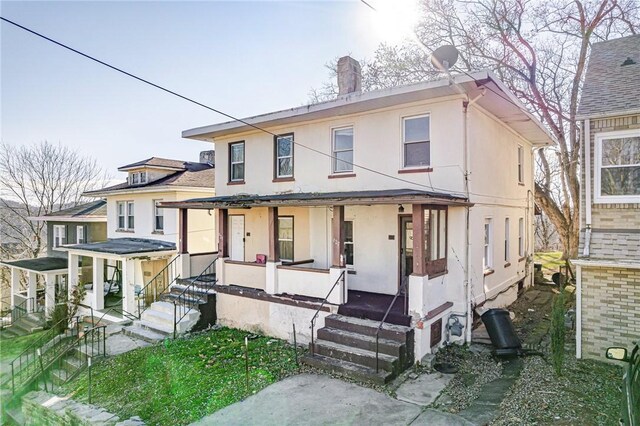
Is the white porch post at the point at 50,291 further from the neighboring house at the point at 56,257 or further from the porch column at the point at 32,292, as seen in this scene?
the porch column at the point at 32,292

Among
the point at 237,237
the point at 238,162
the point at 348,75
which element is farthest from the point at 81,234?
the point at 348,75

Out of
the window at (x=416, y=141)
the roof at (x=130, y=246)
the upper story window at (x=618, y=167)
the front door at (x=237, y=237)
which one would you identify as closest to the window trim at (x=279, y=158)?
the front door at (x=237, y=237)

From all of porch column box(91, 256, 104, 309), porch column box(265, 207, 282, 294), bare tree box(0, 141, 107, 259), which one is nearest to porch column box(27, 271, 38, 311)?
porch column box(91, 256, 104, 309)

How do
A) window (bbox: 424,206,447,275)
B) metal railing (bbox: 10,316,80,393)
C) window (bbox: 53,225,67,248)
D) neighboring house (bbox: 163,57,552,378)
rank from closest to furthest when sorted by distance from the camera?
neighboring house (bbox: 163,57,552,378)
window (bbox: 424,206,447,275)
metal railing (bbox: 10,316,80,393)
window (bbox: 53,225,67,248)

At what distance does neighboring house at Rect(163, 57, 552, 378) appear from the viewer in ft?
30.4

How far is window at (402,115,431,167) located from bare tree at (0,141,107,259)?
28946 millimetres

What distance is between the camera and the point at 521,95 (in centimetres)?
1991

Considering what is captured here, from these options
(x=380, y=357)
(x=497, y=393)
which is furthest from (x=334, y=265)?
(x=497, y=393)

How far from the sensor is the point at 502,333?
29.3 ft

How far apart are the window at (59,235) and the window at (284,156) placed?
16.7 meters

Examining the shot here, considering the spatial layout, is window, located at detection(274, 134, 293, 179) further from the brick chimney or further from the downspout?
the downspout

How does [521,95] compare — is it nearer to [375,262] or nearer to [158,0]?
[375,262]

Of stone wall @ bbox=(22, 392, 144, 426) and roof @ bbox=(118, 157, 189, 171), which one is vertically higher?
roof @ bbox=(118, 157, 189, 171)

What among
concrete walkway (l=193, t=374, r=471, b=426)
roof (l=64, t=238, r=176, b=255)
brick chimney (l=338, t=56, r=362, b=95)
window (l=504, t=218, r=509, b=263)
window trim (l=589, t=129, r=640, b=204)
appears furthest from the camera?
roof (l=64, t=238, r=176, b=255)
